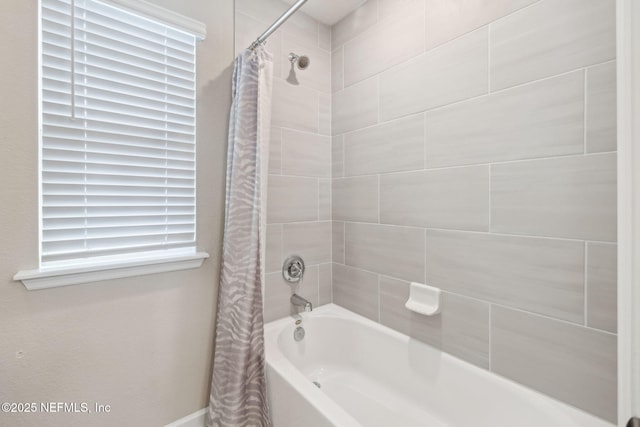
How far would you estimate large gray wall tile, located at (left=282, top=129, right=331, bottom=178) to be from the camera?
173 cm

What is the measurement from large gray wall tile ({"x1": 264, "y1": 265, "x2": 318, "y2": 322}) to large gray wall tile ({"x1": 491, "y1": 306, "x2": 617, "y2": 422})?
1.07 m

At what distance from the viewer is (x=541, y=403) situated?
103cm

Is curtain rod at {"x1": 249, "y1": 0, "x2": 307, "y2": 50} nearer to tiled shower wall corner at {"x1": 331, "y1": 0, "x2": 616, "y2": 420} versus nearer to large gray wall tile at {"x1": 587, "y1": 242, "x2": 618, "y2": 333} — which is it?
tiled shower wall corner at {"x1": 331, "y1": 0, "x2": 616, "y2": 420}

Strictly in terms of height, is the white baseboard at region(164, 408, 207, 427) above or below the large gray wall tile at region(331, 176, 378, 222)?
below

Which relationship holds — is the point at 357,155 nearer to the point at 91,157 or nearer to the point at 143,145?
the point at 143,145

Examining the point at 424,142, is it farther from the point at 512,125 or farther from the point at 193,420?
the point at 193,420

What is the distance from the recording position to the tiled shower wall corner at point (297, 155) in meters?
1.67

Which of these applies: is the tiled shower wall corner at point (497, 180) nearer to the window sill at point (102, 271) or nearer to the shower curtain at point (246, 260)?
the shower curtain at point (246, 260)

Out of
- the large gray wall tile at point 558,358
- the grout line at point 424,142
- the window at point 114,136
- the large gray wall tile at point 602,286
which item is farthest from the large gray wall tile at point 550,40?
the window at point 114,136

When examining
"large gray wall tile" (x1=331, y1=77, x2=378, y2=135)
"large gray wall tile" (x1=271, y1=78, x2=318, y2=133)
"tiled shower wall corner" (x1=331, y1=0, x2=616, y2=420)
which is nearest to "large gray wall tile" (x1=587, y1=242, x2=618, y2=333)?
"tiled shower wall corner" (x1=331, y1=0, x2=616, y2=420)

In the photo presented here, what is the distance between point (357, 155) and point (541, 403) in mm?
1446

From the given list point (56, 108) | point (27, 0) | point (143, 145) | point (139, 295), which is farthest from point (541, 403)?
point (27, 0)

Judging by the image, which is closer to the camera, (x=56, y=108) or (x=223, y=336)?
(x=56, y=108)

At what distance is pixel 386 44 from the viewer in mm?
1581
